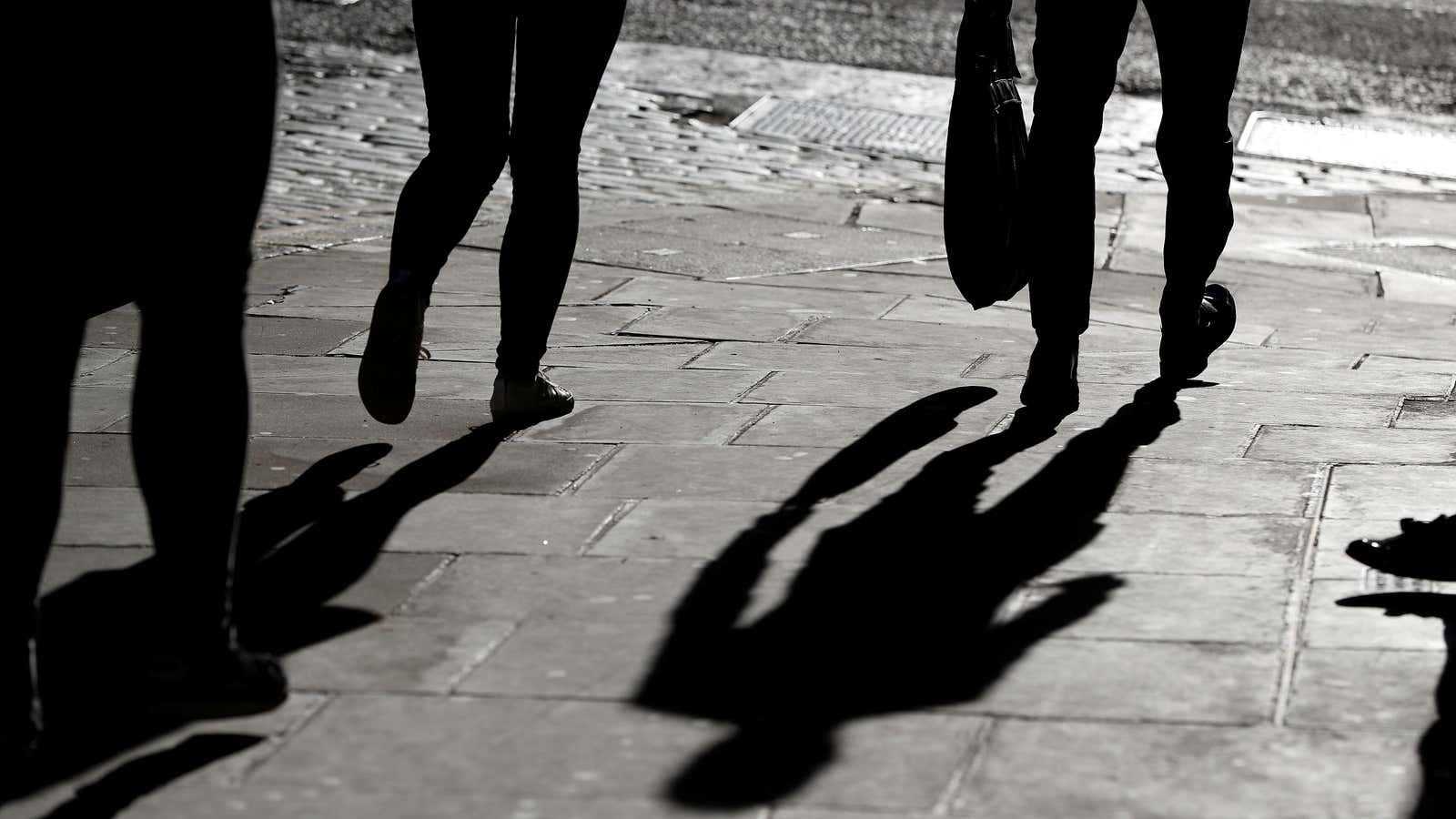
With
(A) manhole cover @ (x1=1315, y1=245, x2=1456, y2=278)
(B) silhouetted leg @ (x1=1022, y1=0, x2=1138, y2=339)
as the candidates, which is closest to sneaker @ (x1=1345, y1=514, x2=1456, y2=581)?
(B) silhouetted leg @ (x1=1022, y1=0, x2=1138, y2=339)

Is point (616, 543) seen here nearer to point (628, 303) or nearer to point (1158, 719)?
point (1158, 719)

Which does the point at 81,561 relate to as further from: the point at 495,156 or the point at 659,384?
the point at 659,384

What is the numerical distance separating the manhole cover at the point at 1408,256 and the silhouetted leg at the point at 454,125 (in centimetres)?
413

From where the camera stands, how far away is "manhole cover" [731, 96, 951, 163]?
31.6 feet

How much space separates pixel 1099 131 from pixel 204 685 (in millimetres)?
2452

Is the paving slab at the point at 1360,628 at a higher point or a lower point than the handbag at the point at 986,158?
lower

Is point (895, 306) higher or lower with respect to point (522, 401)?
lower

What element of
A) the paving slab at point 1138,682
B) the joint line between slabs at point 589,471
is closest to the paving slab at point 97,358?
the joint line between slabs at point 589,471

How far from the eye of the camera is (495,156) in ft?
13.7

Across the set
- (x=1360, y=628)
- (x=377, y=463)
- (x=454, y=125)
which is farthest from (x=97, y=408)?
(x=1360, y=628)

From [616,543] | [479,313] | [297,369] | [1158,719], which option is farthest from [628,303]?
[1158,719]

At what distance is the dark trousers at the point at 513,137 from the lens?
13.2 feet

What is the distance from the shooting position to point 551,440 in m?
4.24

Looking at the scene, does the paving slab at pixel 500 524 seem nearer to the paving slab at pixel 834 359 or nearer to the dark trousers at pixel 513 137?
the dark trousers at pixel 513 137
